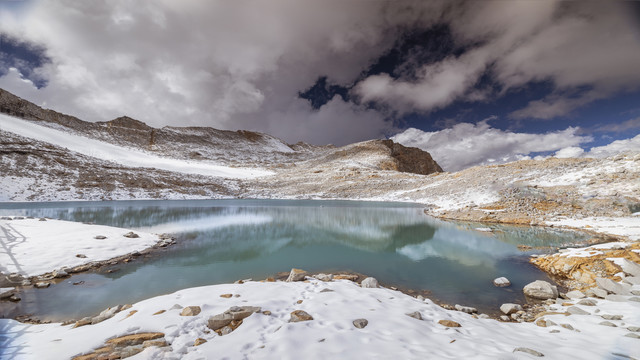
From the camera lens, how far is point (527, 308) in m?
8.36

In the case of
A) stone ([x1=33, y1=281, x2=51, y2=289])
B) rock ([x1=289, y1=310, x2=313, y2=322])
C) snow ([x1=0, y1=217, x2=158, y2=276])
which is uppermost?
rock ([x1=289, y1=310, x2=313, y2=322])

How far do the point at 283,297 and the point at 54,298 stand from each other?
26.3 ft

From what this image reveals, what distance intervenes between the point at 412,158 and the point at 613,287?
530 ft

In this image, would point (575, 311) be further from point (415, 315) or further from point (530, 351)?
point (415, 315)

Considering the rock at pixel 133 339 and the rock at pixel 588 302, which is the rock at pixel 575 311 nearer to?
the rock at pixel 588 302

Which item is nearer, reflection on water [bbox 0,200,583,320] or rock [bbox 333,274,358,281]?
reflection on water [bbox 0,200,583,320]

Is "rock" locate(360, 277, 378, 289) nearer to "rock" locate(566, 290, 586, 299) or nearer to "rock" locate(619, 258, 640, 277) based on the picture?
"rock" locate(566, 290, 586, 299)

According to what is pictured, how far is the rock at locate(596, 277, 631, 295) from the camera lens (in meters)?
8.08

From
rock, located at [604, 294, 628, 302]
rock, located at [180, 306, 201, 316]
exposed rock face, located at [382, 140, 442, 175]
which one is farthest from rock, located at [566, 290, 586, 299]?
exposed rock face, located at [382, 140, 442, 175]

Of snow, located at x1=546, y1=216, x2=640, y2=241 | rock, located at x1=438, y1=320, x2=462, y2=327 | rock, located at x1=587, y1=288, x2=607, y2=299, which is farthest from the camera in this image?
snow, located at x1=546, y1=216, x2=640, y2=241

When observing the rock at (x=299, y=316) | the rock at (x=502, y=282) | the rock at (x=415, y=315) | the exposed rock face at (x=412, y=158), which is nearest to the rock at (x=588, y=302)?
the rock at (x=502, y=282)

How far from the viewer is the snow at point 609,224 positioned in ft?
57.3

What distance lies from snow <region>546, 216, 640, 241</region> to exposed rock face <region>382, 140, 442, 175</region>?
131 meters

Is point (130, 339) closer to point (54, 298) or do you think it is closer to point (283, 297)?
point (283, 297)
